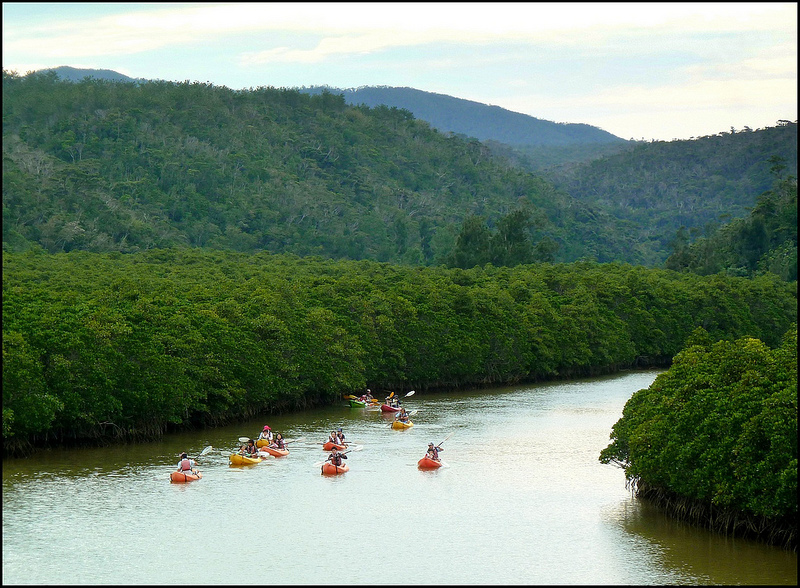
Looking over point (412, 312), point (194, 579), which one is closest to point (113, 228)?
point (412, 312)

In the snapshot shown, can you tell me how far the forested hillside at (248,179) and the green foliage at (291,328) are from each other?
79.4 ft

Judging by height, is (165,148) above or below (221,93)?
below

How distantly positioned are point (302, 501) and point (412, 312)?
29.3 metres

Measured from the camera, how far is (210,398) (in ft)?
147

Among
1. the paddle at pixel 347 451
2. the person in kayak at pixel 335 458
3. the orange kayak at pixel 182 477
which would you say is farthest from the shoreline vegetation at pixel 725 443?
the orange kayak at pixel 182 477

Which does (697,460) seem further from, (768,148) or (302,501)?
(768,148)

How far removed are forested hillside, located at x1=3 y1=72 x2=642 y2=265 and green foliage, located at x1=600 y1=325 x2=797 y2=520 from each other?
6805 centimetres

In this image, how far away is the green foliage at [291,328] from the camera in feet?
126

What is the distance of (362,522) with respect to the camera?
29.8 m

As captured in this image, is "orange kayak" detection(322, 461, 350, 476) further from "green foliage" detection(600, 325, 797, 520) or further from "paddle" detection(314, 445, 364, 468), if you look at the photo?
"green foliage" detection(600, 325, 797, 520)

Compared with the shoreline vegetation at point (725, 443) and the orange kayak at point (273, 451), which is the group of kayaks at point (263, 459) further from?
the shoreline vegetation at point (725, 443)

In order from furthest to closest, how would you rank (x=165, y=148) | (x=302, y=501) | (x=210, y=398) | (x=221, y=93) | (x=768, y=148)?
(x=768, y=148) < (x=221, y=93) < (x=165, y=148) < (x=210, y=398) < (x=302, y=501)

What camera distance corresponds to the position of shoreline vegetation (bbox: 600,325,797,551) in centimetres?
2475

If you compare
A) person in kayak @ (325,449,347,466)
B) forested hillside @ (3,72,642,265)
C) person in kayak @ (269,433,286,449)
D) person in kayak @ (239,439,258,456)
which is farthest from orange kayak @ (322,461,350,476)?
forested hillside @ (3,72,642,265)
